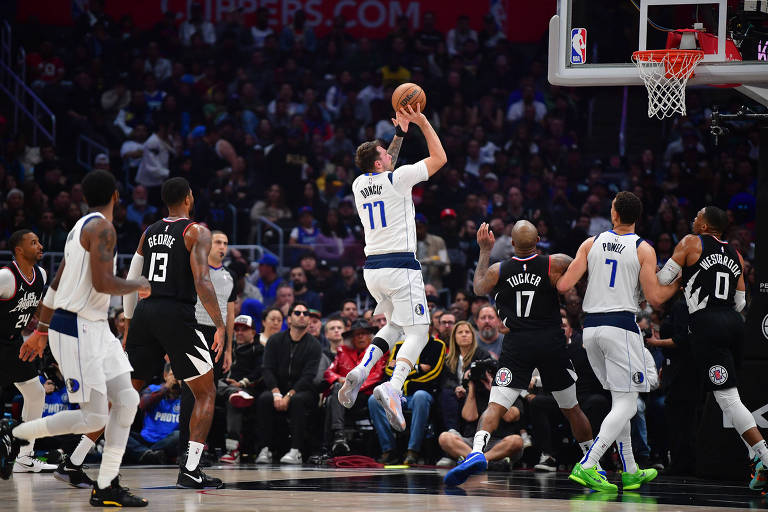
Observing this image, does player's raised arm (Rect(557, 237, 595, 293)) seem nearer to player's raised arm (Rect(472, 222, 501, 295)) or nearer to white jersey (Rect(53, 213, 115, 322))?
player's raised arm (Rect(472, 222, 501, 295))

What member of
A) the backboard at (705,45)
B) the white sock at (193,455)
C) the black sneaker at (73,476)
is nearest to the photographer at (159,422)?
the black sneaker at (73,476)

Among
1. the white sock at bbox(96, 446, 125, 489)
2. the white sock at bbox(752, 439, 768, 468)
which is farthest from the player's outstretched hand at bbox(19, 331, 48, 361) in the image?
the white sock at bbox(752, 439, 768, 468)

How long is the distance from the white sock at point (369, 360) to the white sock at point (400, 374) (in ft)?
0.66

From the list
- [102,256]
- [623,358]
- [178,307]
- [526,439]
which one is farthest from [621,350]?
[102,256]

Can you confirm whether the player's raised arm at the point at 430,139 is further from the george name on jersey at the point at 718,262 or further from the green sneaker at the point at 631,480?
the green sneaker at the point at 631,480

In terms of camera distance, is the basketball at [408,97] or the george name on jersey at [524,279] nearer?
the basketball at [408,97]

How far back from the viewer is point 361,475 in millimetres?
10766

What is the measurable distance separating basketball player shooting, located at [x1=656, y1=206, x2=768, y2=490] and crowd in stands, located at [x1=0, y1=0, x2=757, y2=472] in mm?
2172

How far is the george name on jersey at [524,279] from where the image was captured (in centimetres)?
948

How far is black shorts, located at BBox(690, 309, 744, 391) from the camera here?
31.6 feet

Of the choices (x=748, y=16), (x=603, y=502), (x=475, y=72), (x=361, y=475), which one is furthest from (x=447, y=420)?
(x=475, y=72)

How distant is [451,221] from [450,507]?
34.3ft

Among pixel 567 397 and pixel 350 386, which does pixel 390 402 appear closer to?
pixel 350 386

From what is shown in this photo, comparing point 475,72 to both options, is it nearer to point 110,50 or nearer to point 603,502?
point 110,50
